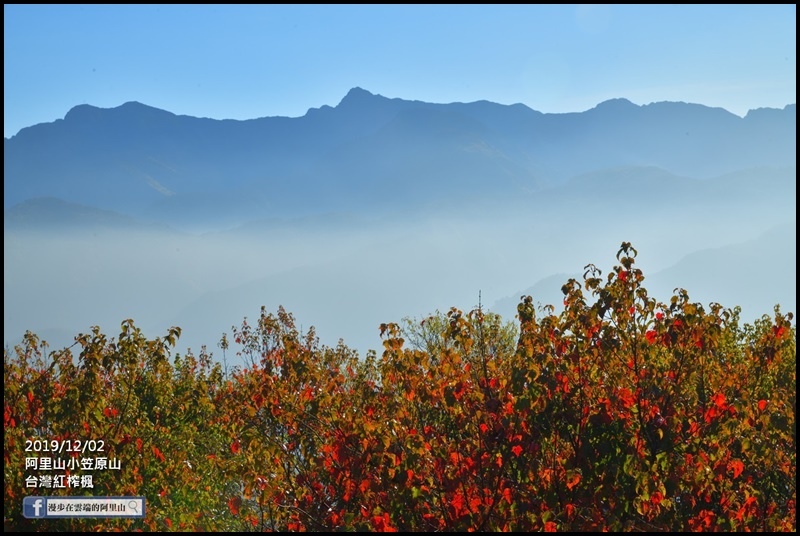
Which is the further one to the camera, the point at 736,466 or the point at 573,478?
the point at 736,466

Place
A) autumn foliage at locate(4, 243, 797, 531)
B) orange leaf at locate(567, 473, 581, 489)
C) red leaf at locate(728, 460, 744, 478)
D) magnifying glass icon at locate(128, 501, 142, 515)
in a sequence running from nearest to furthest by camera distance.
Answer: orange leaf at locate(567, 473, 581, 489)
autumn foliage at locate(4, 243, 797, 531)
red leaf at locate(728, 460, 744, 478)
magnifying glass icon at locate(128, 501, 142, 515)

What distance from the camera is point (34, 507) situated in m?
10.4

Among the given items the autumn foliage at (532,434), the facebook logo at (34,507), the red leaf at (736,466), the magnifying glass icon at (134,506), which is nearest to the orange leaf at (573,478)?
the autumn foliage at (532,434)

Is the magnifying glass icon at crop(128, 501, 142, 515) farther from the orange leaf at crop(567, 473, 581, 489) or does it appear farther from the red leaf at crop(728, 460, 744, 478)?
the red leaf at crop(728, 460, 744, 478)

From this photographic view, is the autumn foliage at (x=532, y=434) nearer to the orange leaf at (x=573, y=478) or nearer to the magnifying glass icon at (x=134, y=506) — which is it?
the orange leaf at (x=573, y=478)

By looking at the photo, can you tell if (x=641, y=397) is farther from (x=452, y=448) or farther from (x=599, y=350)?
(x=452, y=448)

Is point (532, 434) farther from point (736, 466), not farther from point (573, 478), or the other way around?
point (736, 466)

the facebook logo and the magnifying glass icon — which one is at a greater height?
the facebook logo

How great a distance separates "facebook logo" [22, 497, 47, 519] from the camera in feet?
33.9

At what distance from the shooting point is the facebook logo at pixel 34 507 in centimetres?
1034

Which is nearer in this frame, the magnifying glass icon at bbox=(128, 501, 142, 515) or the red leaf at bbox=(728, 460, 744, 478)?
the red leaf at bbox=(728, 460, 744, 478)

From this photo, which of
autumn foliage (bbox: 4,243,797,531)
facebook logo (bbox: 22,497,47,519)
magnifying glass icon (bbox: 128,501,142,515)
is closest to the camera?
autumn foliage (bbox: 4,243,797,531)

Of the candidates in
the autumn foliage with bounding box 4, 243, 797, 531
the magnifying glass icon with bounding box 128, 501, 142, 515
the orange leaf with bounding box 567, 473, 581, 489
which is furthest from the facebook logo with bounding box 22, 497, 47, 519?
the orange leaf with bounding box 567, 473, 581, 489

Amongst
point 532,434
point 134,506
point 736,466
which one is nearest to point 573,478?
point 532,434
